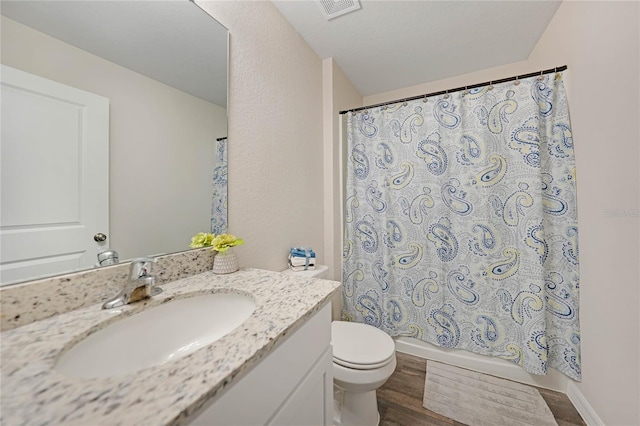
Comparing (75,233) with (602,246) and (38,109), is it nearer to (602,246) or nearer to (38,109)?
(38,109)

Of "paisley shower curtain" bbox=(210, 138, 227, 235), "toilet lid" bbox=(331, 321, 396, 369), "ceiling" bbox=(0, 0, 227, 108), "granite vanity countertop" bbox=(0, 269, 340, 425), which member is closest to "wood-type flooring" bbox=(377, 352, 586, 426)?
"toilet lid" bbox=(331, 321, 396, 369)

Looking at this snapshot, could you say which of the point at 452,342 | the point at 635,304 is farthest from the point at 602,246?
the point at 452,342

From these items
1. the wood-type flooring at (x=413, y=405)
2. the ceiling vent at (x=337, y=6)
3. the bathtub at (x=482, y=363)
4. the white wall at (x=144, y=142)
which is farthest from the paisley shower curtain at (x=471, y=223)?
the white wall at (x=144, y=142)

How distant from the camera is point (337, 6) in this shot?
1400mm

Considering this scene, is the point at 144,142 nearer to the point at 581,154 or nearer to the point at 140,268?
the point at 140,268

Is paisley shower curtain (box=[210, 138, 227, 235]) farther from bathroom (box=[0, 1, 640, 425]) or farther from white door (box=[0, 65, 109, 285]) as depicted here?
white door (box=[0, 65, 109, 285])

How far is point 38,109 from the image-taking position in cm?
61

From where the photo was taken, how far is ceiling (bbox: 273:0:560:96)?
1.41 metres

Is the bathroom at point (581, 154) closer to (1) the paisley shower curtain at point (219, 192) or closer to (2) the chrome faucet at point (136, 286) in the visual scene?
(1) the paisley shower curtain at point (219, 192)

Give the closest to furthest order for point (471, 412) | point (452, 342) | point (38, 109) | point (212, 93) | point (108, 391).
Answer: point (108, 391) → point (38, 109) → point (212, 93) → point (471, 412) → point (452, 342)

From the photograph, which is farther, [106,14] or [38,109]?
[106,14]

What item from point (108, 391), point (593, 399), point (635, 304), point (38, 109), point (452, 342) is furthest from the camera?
point (452, 342)

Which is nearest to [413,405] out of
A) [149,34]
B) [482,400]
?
[482,400]

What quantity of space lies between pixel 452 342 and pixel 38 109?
91.3 inches
